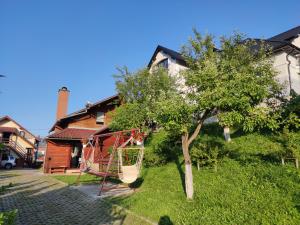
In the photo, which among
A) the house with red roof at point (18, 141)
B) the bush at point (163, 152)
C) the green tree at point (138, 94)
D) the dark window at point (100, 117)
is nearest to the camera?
the bush at point (163, 152)

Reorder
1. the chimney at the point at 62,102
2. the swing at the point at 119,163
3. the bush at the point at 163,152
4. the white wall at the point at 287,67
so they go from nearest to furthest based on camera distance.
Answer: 1. the swing at the point at 119,163
2. the bush at the point at 163,152
3. the white wall at the point at 287,67
4. the chimney at the point at 62,102

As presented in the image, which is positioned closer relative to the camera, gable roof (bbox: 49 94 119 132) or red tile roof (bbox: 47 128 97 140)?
red tile roof (bbox: 47 128 97 140)

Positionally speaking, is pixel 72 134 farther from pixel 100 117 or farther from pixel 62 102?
pixel 62 102

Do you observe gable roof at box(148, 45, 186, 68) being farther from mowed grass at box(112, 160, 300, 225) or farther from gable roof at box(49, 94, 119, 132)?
mowed grass at box(112, 160, 300, 225)

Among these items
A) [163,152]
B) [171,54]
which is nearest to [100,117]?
[171,54]

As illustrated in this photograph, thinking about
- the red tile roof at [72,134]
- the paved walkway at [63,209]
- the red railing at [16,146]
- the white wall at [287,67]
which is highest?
the white wall at [287,67]

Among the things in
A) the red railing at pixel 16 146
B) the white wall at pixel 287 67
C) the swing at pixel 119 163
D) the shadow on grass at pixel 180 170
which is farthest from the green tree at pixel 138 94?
the red railing at pixel 16 146

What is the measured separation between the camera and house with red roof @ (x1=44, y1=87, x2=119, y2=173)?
82.0 ft

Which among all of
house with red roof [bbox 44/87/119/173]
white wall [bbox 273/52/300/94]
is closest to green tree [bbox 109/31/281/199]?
white wall [bbox 273/52/300/94]

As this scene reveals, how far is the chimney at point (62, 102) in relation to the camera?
31.5 metres

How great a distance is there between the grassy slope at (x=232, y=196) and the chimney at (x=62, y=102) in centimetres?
2160

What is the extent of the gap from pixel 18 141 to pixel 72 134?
28307 millimetres

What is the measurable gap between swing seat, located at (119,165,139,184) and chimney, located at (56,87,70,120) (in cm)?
2223

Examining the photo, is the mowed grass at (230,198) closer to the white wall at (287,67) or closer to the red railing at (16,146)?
the white wall at (287,67)
